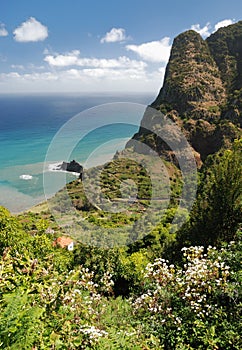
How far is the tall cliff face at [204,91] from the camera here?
47.1 m

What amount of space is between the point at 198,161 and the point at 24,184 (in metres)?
30.3

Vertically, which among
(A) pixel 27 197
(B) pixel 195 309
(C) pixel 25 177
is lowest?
(A) pixel 27 197

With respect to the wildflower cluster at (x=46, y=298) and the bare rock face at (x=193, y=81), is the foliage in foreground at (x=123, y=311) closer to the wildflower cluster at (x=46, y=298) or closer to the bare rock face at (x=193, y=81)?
the wildflower cluster at (x=46, y=298)

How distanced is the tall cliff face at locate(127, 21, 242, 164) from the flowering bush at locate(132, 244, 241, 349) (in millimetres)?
37852

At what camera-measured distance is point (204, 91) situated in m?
55.0

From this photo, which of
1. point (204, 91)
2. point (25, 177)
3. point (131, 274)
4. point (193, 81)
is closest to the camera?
point (131, 274)

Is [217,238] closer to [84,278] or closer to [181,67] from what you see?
[84,278]

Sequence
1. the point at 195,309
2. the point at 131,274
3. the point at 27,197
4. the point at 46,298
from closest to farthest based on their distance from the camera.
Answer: the point at 46,298 → the point at 195,309 → the point at 131,274 → the point at 27,197

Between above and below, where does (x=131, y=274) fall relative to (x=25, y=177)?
above

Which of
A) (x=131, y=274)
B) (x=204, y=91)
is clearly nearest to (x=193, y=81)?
(x=204, y=91)

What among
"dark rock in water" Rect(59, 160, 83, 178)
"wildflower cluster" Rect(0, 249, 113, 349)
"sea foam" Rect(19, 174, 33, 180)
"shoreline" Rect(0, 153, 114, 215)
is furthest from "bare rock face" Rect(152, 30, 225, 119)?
"wildflower cluster" Rect(0, 249, 113, 349)

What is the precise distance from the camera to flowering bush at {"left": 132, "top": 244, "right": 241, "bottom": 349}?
139 inches

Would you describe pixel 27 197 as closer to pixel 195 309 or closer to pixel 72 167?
pixel 72 167

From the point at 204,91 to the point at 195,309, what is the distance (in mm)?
56267
